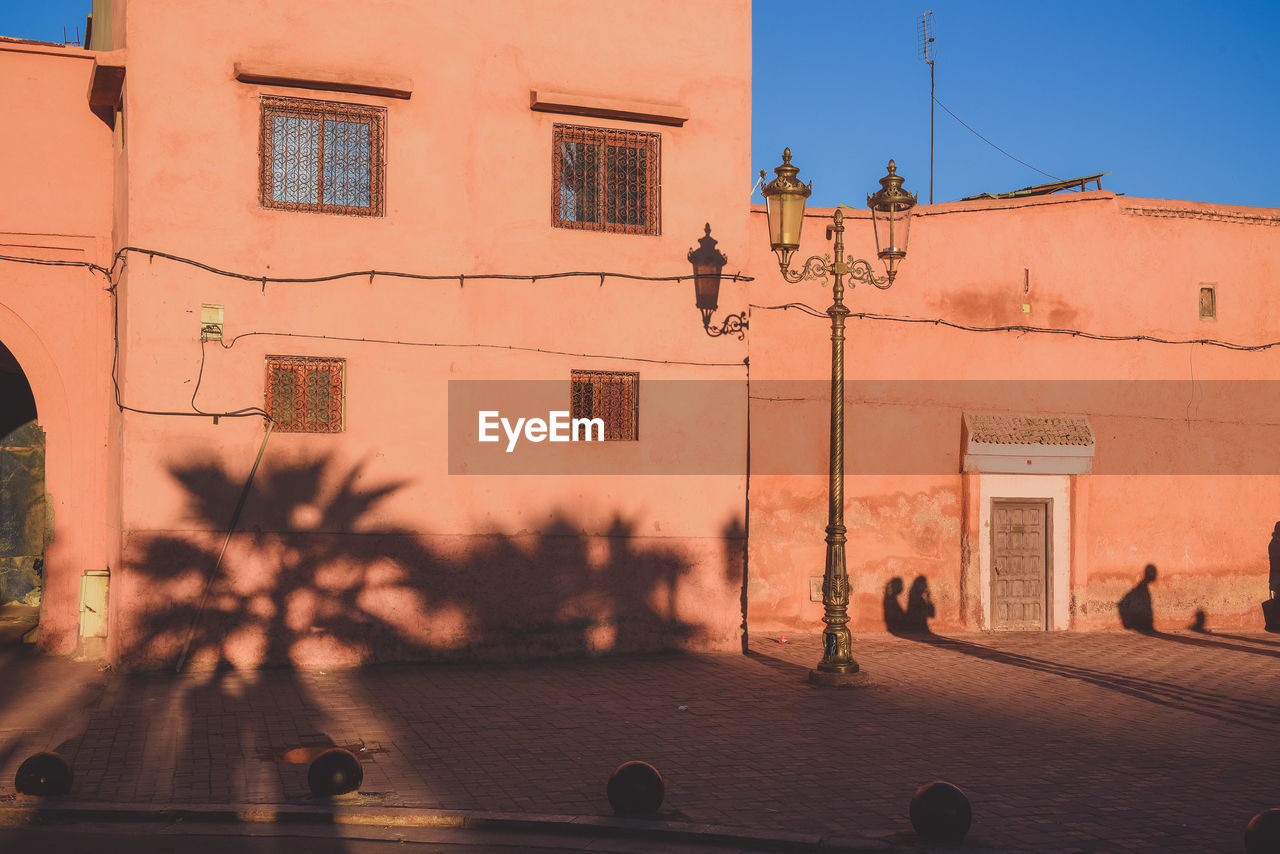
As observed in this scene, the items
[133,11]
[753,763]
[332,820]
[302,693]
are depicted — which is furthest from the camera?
[133,11]

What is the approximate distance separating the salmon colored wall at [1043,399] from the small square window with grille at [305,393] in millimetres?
5499

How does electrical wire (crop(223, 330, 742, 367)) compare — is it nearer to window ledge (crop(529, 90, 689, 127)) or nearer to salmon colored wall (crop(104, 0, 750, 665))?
salmon colored wall (crop(104, 0, 750, 665))

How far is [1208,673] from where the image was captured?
13625 mm

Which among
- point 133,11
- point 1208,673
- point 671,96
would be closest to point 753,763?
point 1208,673

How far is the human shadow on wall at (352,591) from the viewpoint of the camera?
40.1 ft

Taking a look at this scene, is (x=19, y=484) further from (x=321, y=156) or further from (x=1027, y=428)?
(x=1027, y=428)

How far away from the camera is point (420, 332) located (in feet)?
43.5

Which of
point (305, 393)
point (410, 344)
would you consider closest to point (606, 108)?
point (410, 344)

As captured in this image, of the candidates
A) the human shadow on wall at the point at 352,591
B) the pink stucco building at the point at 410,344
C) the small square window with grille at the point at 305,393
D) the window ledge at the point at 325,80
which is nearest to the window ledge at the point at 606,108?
the pink stucco building at the point at 410,344

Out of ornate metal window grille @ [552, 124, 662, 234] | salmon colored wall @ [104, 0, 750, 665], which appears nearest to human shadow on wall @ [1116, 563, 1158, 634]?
salmon colored wall @ [104, 0, 750, 665]

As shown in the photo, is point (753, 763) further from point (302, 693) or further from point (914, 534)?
point (914, 534)

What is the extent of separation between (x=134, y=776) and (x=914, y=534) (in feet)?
36.2

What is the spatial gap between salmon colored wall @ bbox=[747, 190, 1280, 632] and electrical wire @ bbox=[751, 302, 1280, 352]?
3.0 inches

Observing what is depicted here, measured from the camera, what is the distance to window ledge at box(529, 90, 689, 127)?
13.6 meters
